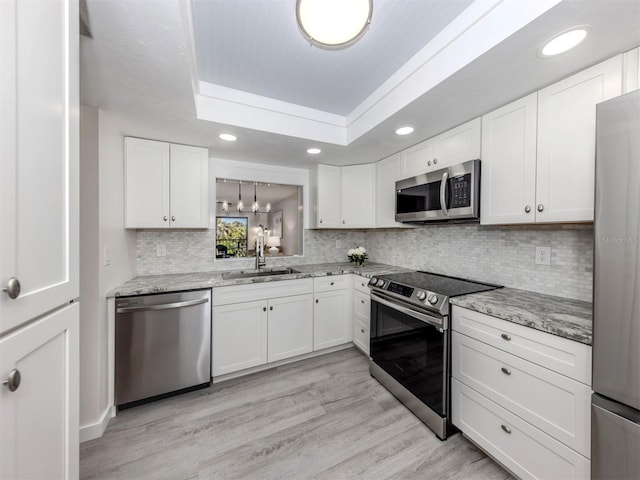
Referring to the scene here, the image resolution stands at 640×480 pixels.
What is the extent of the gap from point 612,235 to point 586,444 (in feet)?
3.04

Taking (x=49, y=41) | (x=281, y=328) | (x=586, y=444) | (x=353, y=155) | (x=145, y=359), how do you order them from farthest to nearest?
(x=353, y=155)
(x=281, y=328)
(x=145, y=359)
(x=586, y=444)
(x=49, y=41)

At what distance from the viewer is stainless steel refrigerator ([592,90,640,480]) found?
0.86 m

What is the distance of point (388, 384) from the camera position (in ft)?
6.95

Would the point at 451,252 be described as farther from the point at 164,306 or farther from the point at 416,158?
the point at 164,306

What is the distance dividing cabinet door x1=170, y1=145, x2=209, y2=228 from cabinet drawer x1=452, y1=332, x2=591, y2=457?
239 centimetres

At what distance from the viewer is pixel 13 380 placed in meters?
0.57

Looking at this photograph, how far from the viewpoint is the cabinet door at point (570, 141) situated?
4.12 feet

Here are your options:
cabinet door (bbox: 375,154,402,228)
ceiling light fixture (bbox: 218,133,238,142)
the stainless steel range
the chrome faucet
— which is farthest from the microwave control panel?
the chrome faucet

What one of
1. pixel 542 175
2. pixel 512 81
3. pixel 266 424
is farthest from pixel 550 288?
pixel 266 424

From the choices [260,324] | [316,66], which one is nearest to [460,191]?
[316,66]

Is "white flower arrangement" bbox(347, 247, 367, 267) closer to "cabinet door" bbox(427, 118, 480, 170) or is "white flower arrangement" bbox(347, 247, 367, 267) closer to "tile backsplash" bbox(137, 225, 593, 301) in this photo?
"tile backsplash" bbox(137, 225, 593, 301)

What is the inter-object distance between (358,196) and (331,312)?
4.63ft

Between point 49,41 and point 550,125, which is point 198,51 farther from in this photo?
A: point 550,125

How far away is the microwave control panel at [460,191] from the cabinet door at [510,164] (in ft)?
0.29
